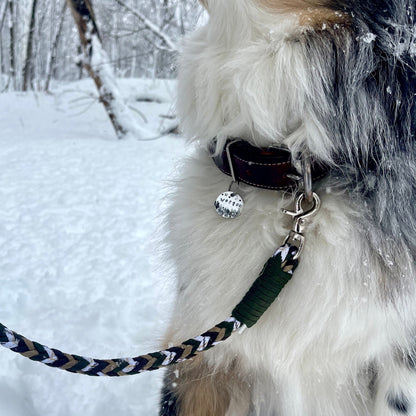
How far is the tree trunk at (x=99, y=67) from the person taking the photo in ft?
21.4

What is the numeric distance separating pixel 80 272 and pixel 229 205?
174 cm

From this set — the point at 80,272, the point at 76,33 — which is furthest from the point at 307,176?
the point at 76,33

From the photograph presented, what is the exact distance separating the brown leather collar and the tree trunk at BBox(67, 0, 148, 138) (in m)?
6.20

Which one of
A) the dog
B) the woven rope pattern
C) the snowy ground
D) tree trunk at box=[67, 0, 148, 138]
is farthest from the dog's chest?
tree trunk at box=[67, 0, 148, 138]

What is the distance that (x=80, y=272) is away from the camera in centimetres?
260

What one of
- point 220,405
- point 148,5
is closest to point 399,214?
point 220,405

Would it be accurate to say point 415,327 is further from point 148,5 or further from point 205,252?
Result: point 148,5

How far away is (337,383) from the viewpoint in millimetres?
1150

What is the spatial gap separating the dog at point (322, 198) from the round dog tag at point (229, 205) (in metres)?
0.03

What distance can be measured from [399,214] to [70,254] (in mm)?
2212

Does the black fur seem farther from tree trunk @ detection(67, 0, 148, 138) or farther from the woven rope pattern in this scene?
tree trunk @ detection(67, 0, 148, 138)

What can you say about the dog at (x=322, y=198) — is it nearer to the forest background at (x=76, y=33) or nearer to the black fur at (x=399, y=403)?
the black fur at (x=399, y=403)

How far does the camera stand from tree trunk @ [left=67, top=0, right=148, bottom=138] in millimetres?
6516

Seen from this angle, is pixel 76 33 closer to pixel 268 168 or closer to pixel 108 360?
pixel 268 168
